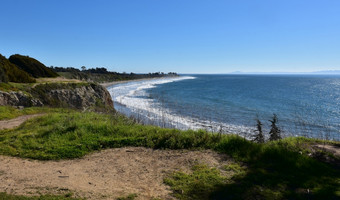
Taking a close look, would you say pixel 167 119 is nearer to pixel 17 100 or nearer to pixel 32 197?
pixel 17 100

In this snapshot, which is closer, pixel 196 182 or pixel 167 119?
pixel 196 182

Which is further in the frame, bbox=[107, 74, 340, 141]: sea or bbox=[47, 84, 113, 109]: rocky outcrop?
bbox=[47, 84, 113, 109]: rocky outcrop

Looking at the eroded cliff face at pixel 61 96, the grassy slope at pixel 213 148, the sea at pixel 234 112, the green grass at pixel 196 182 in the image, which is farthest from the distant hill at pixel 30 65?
the green grass at pixel 196 182

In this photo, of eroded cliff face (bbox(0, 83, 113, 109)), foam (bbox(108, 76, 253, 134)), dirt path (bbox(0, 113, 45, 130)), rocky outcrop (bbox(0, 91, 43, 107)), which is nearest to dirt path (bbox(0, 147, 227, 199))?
foam (bbox(108, 76, 253, 134))

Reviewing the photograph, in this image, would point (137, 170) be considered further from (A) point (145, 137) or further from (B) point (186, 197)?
(A) point (145, 137)

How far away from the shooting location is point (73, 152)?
7.09 meters

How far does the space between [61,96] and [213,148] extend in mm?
20366

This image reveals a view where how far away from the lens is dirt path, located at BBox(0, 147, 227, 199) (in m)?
4.79

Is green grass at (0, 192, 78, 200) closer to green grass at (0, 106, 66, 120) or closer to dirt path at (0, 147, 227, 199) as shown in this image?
dirt path at (0, 147, 227, 199)

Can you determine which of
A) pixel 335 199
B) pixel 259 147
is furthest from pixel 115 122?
pixel 335 199

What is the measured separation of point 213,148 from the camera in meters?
7.25

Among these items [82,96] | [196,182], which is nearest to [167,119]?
[82,96]

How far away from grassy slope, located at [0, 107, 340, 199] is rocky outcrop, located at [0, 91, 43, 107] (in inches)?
323

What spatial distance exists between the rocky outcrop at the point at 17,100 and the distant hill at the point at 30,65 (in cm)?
1532
